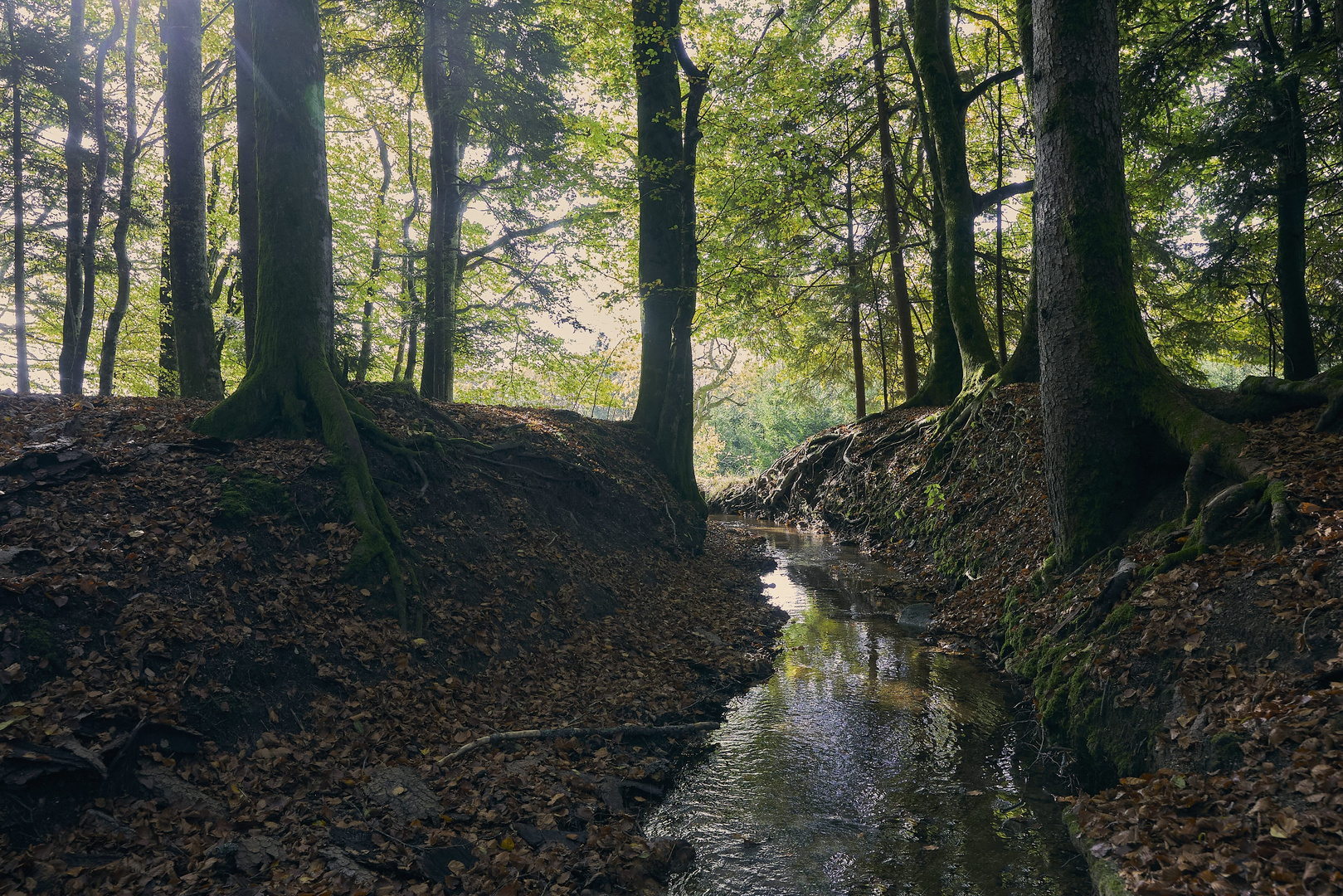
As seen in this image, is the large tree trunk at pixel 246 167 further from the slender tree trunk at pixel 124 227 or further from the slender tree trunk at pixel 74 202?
the slender tree trunk at pixel 74 202

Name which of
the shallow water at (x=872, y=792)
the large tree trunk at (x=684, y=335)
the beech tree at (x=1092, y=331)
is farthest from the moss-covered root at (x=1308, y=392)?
the large tree trunk at (x=684, y=335)

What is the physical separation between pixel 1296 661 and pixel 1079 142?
17.0 ft

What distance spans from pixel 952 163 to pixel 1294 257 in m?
5.84

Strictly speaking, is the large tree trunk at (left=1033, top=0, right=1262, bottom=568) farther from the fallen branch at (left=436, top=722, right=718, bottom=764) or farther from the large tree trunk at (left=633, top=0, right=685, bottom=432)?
the large tree trunk at (left=633, top=0, right=685, bottom=432)

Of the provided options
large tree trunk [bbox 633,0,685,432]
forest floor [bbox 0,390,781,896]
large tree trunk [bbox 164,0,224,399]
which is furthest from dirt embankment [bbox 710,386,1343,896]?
large tree trunk [bbox 164,0,224,399]

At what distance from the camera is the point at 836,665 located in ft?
25.1

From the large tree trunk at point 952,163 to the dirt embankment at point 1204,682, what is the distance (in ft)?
20.5

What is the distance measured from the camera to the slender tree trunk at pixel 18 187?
11828mm

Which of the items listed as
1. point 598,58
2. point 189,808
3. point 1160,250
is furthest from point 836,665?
Answer: point 598,58

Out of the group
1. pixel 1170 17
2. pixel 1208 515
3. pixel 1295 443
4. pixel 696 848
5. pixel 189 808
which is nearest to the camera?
pixel 189 808

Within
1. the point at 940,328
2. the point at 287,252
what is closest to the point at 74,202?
the point at 287,252

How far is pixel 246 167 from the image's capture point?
9.00 meters

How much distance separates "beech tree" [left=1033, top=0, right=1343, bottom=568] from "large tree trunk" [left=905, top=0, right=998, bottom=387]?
674cm

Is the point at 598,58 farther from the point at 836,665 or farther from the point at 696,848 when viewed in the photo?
the point at 696,848
